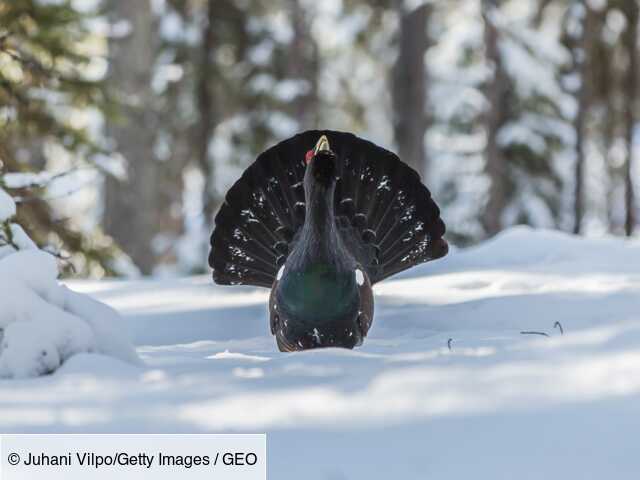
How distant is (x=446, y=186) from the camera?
22.1 meters

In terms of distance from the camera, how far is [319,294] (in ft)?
11.8

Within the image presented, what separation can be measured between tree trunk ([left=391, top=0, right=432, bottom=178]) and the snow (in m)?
11.8

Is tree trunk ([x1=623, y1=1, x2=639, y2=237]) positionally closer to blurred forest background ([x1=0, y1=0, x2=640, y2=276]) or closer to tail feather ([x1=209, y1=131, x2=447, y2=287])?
blurred forest background ([x1=0, y1=0, x2=640, y2=276])

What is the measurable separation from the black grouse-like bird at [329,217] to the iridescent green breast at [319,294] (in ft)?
0.31

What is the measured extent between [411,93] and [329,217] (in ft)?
36.8

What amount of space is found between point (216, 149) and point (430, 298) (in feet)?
59.4

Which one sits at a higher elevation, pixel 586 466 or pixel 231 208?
pixel 231 208

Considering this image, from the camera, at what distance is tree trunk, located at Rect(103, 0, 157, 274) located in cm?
1062

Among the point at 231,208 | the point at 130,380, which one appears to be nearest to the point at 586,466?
the point at 130,380

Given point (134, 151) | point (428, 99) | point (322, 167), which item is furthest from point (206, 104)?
point (322, 167)

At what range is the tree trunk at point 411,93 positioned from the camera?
567 inches

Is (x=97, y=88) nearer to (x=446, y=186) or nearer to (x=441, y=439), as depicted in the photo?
(x=441, y=439)
